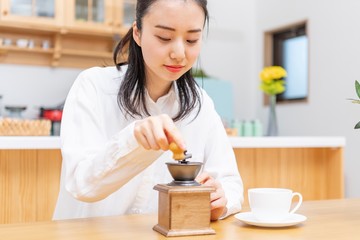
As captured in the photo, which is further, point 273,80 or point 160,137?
point 273,80

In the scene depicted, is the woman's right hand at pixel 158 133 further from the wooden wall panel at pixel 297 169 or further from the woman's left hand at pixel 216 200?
the wooden wall panel at pixel 297 169

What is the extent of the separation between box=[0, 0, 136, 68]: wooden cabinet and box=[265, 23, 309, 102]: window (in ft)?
4.45

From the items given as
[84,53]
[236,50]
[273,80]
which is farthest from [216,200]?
[236,50]

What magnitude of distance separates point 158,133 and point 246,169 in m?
1.75

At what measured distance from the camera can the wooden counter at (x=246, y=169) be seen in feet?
6.80

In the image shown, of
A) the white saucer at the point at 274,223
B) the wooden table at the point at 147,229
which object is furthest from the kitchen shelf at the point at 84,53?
the white saucer at the point at 274,223

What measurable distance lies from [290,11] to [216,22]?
71 cm

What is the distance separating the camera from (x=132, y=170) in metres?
1.10

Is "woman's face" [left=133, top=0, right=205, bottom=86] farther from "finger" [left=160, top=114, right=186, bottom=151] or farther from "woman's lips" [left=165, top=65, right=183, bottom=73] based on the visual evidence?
"finger" [left=160, top=114, right=186, bottom=151]

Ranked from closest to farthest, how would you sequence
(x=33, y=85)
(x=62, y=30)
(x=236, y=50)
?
(x=62, y=30)
(x=33, y=85)
(x=236, y=50)

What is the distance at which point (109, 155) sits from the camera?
108cm

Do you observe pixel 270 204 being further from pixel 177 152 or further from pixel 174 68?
pixel 174 68

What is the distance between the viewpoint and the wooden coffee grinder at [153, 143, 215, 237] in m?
0.99

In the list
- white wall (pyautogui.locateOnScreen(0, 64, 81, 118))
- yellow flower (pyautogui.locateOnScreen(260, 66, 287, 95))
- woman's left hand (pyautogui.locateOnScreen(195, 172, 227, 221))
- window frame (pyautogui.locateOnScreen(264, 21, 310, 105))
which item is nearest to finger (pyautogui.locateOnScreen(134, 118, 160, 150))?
woman's left hand (pyautogui.locateOnScreen(195, 172, 227, 221))
